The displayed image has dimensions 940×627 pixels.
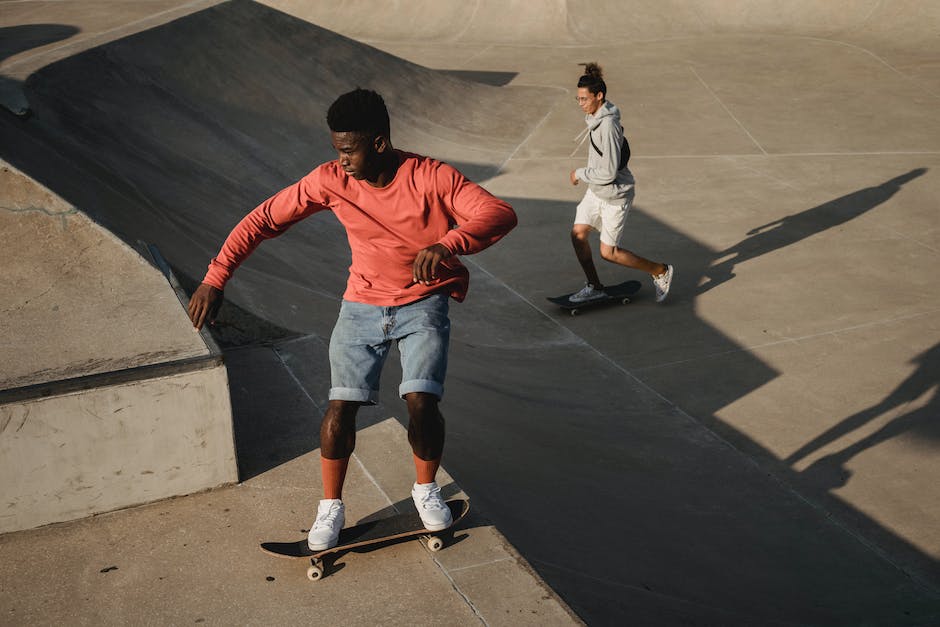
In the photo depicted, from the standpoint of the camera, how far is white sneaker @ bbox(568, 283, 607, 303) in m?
7.83

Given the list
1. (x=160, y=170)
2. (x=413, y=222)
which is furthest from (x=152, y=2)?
(x=413, y=222)

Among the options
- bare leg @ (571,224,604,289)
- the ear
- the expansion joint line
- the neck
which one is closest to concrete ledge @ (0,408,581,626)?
the neck

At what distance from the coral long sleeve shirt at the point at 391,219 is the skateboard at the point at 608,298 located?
4458mm

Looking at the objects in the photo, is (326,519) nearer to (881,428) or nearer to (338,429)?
(338,429)

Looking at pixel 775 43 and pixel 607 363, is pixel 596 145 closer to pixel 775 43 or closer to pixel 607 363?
pixel 607 363

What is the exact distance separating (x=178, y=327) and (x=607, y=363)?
390 centimetres

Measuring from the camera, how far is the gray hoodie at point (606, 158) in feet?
23.0

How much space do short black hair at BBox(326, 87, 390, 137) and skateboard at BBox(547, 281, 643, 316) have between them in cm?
491

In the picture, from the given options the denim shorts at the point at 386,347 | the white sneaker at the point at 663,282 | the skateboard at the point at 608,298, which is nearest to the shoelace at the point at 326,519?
the denim shorts at the point at 386,347

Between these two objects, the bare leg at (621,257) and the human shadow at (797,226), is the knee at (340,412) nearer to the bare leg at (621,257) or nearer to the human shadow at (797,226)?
the bare leg at (621,257)

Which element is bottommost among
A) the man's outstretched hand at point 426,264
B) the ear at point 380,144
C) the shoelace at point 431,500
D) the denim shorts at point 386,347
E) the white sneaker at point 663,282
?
the shoelace at point 431,500

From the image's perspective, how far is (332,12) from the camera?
67.1 ft

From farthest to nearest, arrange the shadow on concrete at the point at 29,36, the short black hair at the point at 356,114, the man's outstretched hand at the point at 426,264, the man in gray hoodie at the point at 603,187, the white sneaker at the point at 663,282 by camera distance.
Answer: the shadow on concrete at the point at 29,36
the white sneaker at the point at 663,282
the man in gray hoodie at the point at 603,187
the short black hair at the point at 356,114
the man's outstretched hand at the point at 426,264

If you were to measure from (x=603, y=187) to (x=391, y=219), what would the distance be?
4.25 metres
